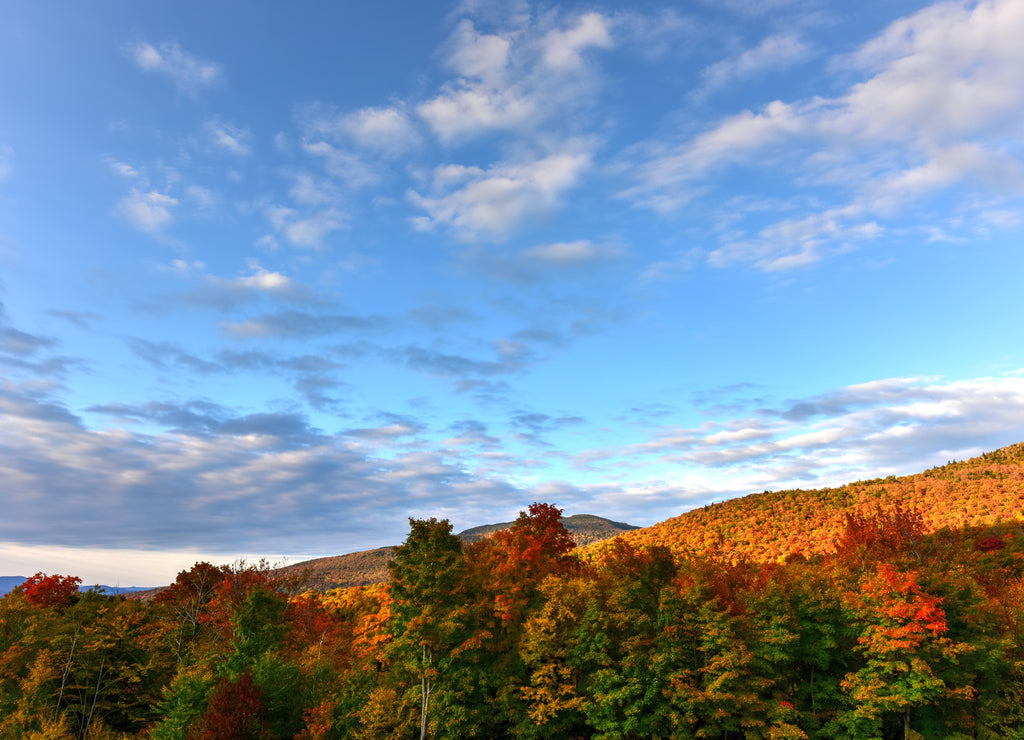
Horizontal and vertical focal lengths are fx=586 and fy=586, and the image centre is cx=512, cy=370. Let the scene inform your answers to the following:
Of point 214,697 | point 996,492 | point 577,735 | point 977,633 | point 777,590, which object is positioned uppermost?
point 996,492

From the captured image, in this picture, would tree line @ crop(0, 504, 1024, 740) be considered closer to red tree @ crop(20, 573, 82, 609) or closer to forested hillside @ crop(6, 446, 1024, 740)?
forested hillside @ crop(6, 446, 1024, 740)

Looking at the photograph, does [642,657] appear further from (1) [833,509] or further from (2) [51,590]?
(2) [51,590]

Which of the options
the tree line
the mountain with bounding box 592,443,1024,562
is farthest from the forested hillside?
the mountain with bounding box 592,443,1024,562

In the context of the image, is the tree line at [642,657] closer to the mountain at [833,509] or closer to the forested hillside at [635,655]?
the forested hillside at [635,655]

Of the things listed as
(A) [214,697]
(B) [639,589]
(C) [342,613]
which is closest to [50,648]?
(A) [214,697]

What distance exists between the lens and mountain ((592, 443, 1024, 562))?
3125 inches

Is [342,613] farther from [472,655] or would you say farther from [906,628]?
[906,628]

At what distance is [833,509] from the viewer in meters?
96.9

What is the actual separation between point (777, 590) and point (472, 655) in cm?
2274

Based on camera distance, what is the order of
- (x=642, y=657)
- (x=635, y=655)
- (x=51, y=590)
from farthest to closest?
1. (x=51, y=590)
2. (x=642, y=657)
3. (x=635, y=655)

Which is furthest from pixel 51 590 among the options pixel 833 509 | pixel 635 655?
pixel 833 509

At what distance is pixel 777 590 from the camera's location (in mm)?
41969

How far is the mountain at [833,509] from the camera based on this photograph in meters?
79.4

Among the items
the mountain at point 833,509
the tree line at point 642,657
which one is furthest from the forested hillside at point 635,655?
the mountain at point 833,509
